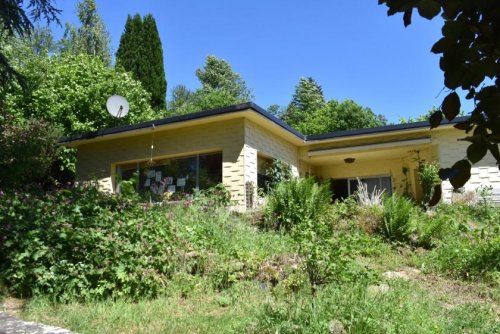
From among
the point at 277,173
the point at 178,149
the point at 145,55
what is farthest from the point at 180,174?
the point at 145,55

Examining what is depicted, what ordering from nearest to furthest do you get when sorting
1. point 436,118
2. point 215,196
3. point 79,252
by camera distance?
1. point 436,118
2. point 79,252
3. point 215,196

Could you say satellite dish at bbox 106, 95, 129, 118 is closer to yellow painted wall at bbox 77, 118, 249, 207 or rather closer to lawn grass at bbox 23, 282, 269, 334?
yellow painted wall at bbox 77, 118, 249, 207

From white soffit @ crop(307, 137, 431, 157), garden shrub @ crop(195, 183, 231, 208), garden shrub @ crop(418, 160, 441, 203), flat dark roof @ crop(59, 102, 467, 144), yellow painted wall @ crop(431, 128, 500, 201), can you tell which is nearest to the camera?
garden shrub @ crop(195, 183, 231, 208)

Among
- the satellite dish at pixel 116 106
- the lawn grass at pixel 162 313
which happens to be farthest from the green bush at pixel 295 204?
the satellite dish at pixel 116 106

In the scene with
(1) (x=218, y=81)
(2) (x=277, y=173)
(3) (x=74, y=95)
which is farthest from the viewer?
(1) (x=218, y=81)

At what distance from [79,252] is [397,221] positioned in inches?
232

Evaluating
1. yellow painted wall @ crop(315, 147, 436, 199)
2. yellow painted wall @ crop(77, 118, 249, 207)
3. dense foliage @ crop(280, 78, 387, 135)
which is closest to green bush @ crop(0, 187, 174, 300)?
yellow painted wall @ crop(77, 118, 249, 207)

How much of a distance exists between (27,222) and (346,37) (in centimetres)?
913

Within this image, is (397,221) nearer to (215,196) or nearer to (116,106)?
(215,196)

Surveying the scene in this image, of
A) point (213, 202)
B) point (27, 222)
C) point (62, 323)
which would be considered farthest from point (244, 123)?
point (62, 323)

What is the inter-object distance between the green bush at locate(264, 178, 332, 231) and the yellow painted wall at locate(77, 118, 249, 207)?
180 centimetres

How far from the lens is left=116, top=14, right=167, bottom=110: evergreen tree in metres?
26.4

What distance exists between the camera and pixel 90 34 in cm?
3228

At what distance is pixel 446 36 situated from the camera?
135 cm
